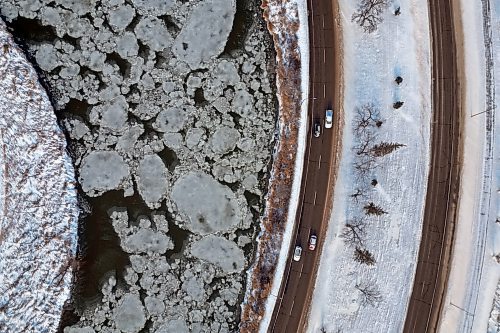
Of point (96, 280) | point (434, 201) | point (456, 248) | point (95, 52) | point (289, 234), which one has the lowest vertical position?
point (96, 280)

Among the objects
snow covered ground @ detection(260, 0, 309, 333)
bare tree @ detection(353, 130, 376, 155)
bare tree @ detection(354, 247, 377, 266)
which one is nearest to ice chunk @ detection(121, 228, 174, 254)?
snow covered ground @ detection(260, 0, 309, 333)

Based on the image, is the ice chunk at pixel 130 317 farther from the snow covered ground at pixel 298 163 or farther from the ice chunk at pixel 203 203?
the snow covered ground at pixel 298 163

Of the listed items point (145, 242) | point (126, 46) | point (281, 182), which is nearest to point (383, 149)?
point (281, 182)

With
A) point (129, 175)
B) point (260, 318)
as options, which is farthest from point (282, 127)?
point (260, 318)

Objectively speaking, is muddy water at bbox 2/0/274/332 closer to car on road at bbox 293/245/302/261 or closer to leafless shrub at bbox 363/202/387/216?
car on road at bbox 293/245/302/261

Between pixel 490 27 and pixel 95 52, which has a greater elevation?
pixel 490 27

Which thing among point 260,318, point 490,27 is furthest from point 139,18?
point 490,27

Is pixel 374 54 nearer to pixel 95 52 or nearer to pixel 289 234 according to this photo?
pixel 289 234

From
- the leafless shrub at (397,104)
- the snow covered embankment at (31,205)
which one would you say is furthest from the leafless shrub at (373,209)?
the snow covered embankment at (31,205)
